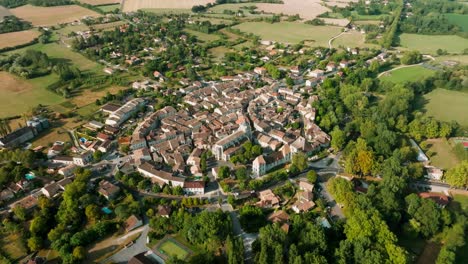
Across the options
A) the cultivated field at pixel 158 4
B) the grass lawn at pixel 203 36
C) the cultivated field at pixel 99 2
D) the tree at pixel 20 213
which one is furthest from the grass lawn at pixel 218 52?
the cultivated field at pixel 99 2

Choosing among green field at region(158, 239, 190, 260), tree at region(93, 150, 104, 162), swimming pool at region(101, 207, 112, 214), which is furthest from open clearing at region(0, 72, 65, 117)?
Result: green field at region(158, 239, 190, 260)

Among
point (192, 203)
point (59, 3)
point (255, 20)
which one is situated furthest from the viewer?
point (59, 3)

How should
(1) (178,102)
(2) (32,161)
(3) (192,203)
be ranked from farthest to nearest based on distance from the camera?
(1) (178,102) → (2) (32,161) → (3) (192,203)

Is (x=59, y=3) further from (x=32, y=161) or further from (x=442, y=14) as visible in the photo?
(x=442, y=14)

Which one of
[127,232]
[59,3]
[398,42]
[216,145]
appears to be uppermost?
[59,3]

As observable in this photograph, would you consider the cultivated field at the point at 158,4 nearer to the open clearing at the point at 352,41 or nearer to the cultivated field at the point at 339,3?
the cultivated field at the point at 339,3

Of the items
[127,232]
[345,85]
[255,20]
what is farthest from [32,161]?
[255,20]
